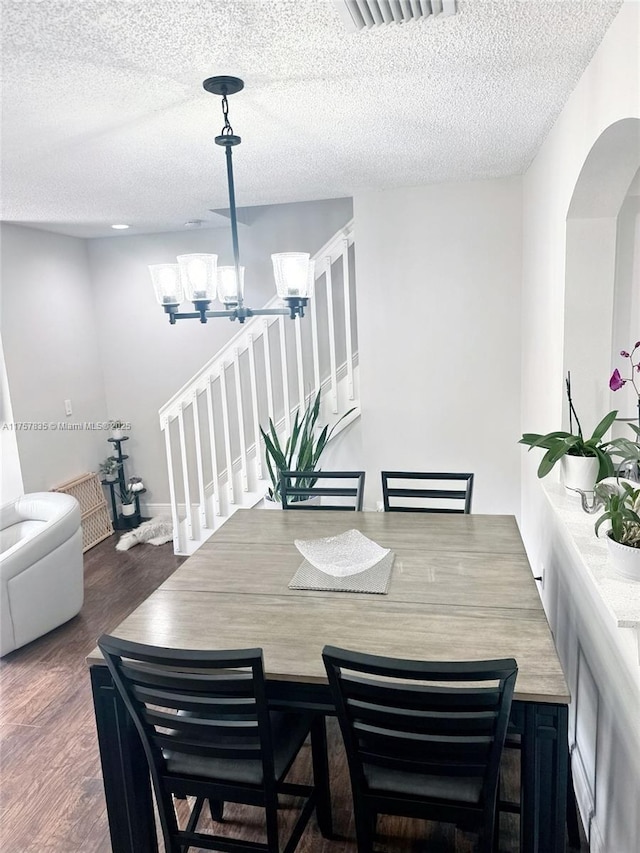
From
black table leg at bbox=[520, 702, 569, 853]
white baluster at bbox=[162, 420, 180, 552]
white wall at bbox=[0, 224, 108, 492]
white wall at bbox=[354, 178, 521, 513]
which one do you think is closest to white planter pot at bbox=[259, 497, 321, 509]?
white wall at bbox=[354, 178, 521, 513]

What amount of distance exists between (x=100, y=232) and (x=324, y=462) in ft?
8.52

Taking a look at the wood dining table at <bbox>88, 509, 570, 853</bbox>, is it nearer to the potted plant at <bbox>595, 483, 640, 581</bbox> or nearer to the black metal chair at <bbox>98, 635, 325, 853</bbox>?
the black metal chair at <bbox>98, 635, 325, 853</bbox>

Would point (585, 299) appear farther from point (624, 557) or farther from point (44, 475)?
point (44, 475)

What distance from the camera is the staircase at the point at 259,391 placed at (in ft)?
12.9

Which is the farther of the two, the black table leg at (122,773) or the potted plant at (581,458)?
the potted plant at (581,458)

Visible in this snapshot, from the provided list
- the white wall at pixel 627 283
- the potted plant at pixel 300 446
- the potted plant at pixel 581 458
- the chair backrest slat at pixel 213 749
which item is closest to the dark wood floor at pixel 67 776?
the chair backrest slat at pixel 213 749

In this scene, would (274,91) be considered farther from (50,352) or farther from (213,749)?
(50,352)

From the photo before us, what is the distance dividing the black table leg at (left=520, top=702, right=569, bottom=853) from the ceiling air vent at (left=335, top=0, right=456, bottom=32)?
171 cm

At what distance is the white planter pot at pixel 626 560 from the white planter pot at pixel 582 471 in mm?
551

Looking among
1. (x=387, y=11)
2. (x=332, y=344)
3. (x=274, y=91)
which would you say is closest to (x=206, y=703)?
(x=387, y=11)

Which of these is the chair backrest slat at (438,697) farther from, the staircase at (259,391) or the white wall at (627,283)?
the staircase at (259,391)

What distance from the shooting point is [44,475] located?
4.44 metres

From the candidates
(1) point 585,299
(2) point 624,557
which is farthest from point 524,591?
(1) point 585,299

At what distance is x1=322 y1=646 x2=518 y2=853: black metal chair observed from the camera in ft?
4.13
